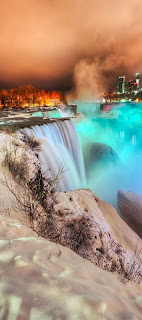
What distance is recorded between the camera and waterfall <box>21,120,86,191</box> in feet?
37.0

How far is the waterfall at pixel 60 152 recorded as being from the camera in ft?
37.0

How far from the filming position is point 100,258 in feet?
16.5

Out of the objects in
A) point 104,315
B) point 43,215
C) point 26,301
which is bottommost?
point 43,215

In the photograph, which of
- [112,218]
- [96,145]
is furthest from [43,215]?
[96,145]

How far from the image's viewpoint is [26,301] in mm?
1898

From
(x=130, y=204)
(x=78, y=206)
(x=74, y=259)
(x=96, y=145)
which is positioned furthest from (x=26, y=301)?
(x=96, y=145)

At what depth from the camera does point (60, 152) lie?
543 inches

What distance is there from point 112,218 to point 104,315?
7.40m

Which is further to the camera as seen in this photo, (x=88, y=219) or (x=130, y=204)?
(x=130, y=204)

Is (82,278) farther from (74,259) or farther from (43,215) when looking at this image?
(43,215)

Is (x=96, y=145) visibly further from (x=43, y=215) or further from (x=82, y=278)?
(x=82, y=278)

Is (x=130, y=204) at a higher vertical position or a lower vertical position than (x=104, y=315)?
lower

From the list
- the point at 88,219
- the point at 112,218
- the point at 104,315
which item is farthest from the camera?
the point at 112,218

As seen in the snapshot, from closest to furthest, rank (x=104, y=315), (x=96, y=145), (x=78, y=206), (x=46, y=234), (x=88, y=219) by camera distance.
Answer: (x=104, y=315) → (x=46, y=234) → (x=88, y=219) → (x=78, y=206) → (x=96, y=145)
